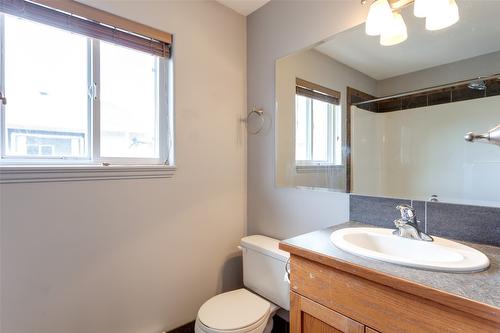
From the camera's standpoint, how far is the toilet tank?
1421mm

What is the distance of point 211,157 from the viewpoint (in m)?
1.77

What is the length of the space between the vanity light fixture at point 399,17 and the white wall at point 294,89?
207 mm

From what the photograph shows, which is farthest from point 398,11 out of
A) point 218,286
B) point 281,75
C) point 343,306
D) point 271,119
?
point 218,286

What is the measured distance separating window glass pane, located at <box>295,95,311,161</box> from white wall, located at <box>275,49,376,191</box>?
3cm

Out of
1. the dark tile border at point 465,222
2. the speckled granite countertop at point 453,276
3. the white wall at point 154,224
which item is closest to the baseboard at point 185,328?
the white wall at point 154,224

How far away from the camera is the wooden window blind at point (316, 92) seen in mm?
1462

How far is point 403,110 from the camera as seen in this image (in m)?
1.19

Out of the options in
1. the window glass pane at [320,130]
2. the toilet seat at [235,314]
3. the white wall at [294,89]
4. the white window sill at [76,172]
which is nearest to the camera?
the white window sill at [76,172]

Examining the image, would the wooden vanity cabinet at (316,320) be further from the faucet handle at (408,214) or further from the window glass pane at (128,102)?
the window glass pane at (128,102)

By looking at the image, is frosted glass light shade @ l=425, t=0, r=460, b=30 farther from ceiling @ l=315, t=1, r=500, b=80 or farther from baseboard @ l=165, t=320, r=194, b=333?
baseboard @ l=165, t=320, r=194, b=333

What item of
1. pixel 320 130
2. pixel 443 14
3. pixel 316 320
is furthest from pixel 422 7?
pixel 316 320

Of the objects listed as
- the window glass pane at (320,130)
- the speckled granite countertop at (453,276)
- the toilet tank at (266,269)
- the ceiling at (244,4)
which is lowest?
the toilet tank at (266,269)

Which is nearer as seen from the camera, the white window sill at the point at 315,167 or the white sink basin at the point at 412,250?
the white sink basin at the point at 412,250

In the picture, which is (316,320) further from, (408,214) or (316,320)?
(408,214)
